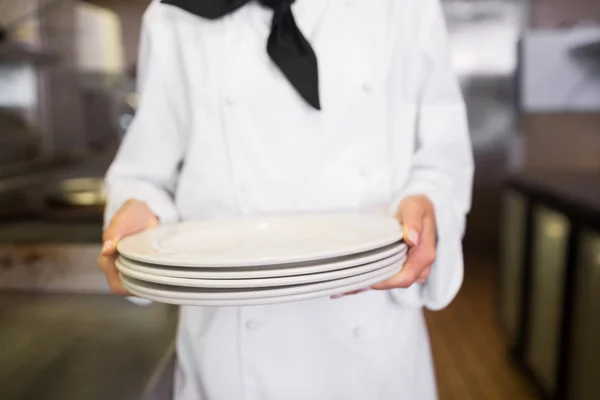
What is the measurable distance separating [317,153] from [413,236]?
0.18 meters

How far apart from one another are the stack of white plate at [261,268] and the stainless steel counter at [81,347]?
0.33 metres

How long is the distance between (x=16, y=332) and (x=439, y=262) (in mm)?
739

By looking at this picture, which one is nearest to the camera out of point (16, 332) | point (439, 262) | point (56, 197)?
point (439, 262)

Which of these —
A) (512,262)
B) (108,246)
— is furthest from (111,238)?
(512,262)

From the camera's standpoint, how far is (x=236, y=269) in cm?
50

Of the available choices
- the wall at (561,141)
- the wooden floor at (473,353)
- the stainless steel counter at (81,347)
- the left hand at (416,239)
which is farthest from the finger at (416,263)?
the wall at (561,141)

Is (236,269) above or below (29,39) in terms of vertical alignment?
below

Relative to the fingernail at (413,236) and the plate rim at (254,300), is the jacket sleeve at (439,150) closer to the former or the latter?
the fingernail at (413,236)

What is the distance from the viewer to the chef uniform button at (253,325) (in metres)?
0.72

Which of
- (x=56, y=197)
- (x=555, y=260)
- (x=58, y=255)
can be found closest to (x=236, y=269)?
(x=58, y=255)

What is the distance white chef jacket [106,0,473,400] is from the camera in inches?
27.9

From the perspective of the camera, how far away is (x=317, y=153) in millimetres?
715

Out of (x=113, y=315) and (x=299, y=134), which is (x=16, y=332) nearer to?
(x=113, y=315)

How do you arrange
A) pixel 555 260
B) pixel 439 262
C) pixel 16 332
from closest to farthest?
pixel 439 262
pixel 16 332
pixel 555 260
